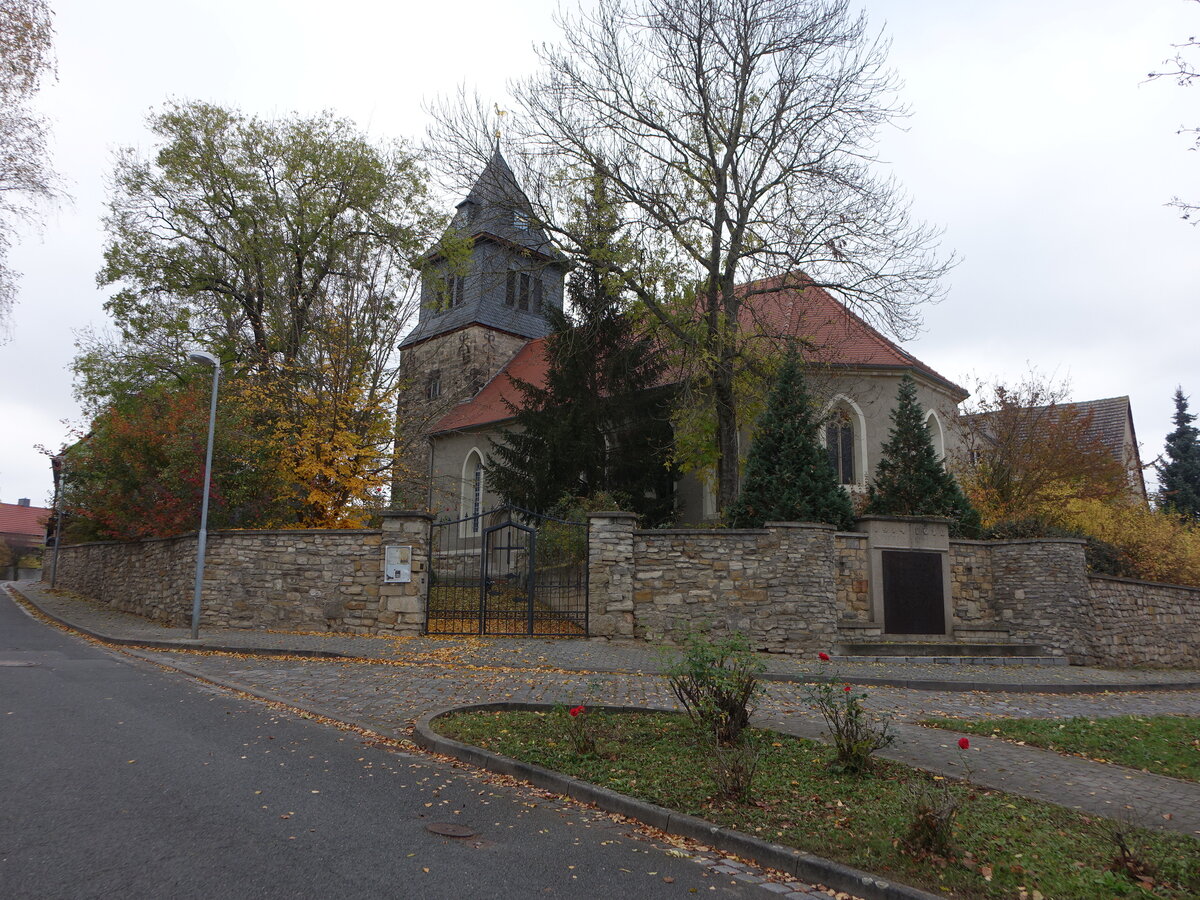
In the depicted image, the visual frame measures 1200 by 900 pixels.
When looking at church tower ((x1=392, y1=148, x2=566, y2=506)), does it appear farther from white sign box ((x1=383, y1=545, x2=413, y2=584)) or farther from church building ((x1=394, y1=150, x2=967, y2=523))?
white sign box ((x1=383, y1=545, x2=413, y2=584))

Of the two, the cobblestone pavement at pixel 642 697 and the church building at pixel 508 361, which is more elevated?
the church building at pixel 508 361

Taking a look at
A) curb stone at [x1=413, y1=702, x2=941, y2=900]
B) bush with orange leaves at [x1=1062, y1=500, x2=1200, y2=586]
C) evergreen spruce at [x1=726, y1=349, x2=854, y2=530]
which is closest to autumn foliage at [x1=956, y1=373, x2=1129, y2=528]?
bush with orange leaves at [x1=1062, y1=500, x2=1200, y2=586]

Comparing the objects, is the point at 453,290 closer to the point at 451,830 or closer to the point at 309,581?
the point at 309,581

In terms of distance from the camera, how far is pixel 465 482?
113 ft

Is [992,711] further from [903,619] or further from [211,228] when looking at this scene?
[211,228]

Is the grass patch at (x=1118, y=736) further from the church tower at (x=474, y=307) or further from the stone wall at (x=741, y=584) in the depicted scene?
the church tower at (x=474, y=307)

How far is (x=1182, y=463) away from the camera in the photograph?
41031 mm

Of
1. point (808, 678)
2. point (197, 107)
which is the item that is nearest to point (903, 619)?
point (808, 678)

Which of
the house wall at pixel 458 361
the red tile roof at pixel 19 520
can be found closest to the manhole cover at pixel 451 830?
the house wall at pixel 458 361

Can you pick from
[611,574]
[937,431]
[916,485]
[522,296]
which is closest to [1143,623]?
[916,485]

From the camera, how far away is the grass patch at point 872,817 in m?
4.47

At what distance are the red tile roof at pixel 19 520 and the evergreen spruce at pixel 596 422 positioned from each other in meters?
71.9

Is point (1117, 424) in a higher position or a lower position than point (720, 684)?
higher

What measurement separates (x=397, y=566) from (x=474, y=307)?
74.5 feet
